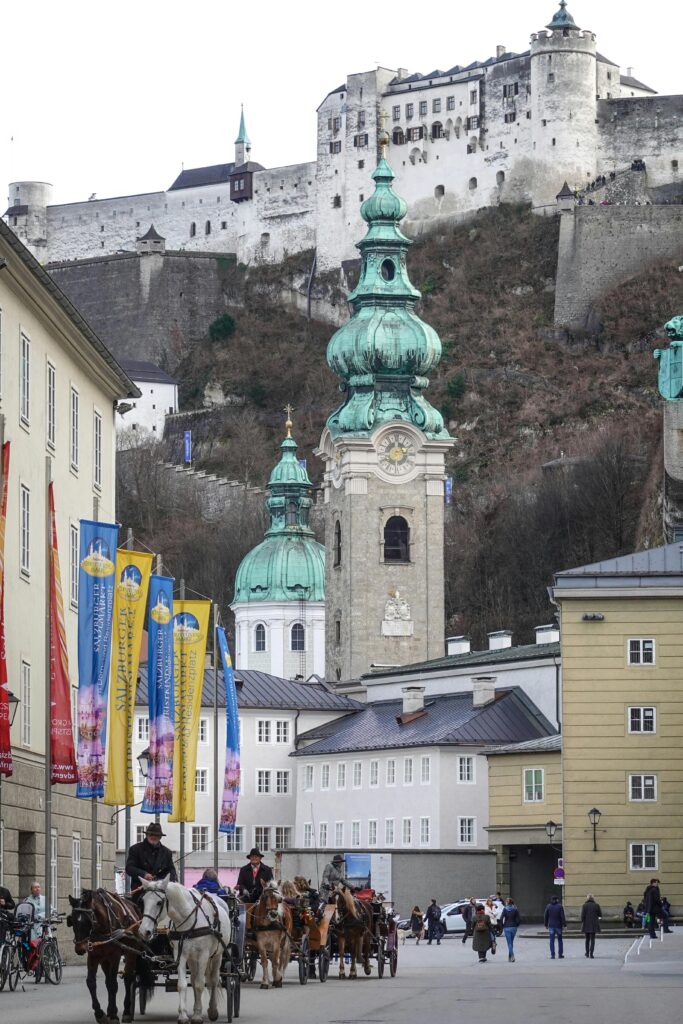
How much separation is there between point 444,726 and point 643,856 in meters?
26.3

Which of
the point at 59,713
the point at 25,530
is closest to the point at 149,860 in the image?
the point at 59,713

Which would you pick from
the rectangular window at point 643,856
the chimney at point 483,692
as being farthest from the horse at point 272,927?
the chimney at point 483,692

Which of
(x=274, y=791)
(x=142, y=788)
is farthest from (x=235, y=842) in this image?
(x=142, y=788)

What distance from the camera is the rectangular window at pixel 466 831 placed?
8400cm

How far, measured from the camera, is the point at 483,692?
87.6 meters

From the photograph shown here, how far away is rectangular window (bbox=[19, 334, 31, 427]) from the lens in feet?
136

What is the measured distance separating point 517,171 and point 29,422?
118871 mm

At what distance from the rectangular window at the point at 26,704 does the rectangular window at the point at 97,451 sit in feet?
24.1

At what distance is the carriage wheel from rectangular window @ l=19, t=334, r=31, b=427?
1116cm

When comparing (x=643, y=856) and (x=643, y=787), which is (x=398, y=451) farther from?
(x=643, y=856)

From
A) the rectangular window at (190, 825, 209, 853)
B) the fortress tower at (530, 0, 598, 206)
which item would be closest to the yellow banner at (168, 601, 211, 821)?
the rectangular window at (190, 825, 209, 853)

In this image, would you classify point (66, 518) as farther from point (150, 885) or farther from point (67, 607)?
point (150, 885)

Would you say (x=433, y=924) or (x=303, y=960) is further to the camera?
(x=433, y=924)

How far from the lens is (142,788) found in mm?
82812
